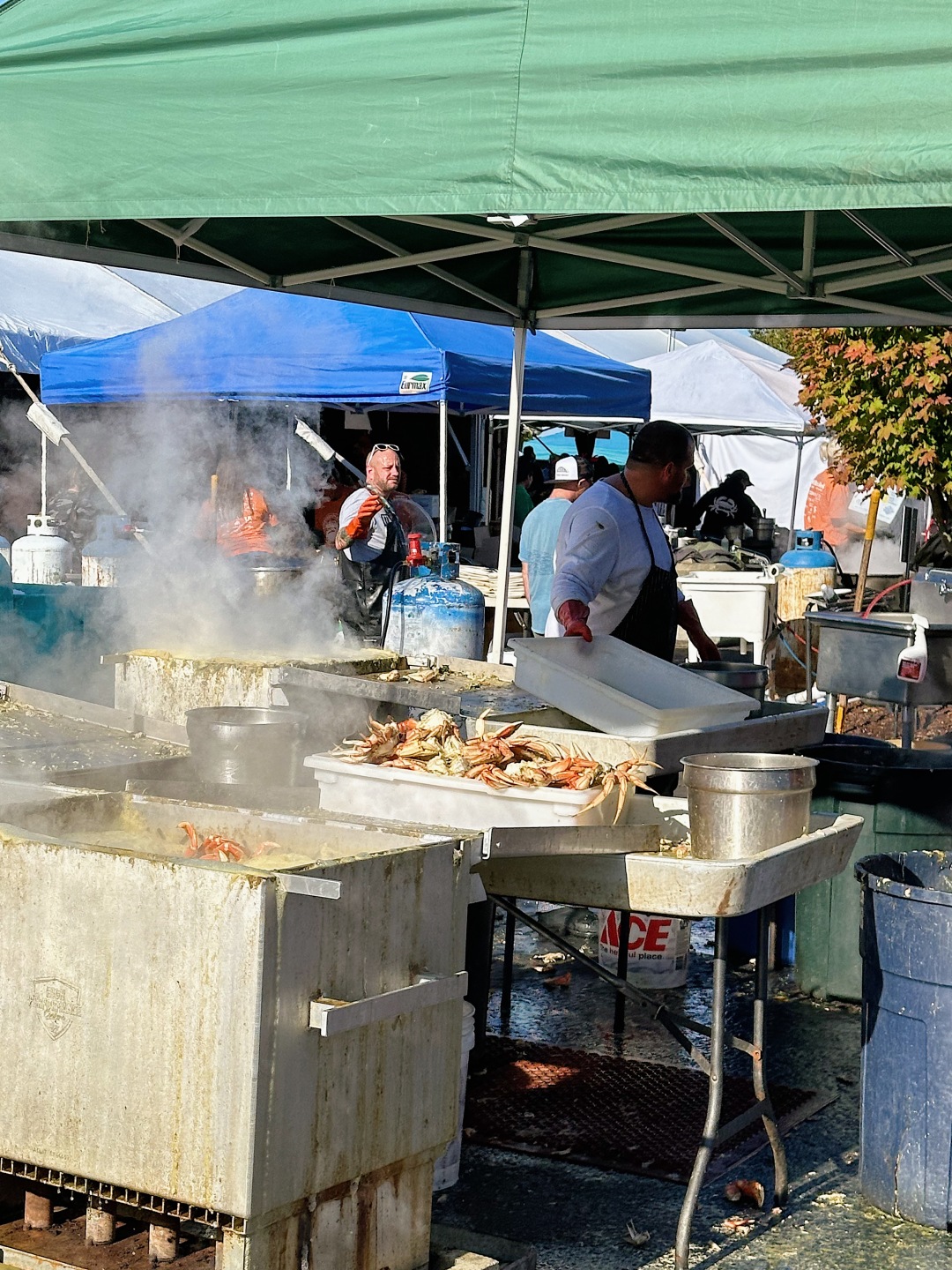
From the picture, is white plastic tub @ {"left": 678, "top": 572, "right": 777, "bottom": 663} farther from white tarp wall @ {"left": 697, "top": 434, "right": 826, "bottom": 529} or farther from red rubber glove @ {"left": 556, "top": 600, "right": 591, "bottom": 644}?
white tarp wall @ {"left": 697, "top": 434, "right": 826, "bottom": 529}

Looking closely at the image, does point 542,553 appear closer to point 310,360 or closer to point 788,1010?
point 310,360

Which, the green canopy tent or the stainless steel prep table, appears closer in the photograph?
the green canopy tent

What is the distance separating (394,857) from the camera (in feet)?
9.31

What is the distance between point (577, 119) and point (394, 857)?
5.63 feet

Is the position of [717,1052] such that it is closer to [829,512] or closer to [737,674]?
[737,674]

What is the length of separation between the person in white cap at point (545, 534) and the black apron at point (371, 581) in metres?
1.65

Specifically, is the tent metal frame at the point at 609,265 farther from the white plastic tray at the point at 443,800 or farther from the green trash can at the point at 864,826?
the white plastic tray at the point at 443,800

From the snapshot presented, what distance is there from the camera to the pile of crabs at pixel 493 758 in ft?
11.9

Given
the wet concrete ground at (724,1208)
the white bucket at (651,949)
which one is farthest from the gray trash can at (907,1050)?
the white bucket at (651,949)

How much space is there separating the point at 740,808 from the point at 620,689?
4.16ft

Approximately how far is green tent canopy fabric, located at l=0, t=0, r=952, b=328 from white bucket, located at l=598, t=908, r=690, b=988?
2847 millimetres

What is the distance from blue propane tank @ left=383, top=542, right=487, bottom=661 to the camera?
21.6 ft

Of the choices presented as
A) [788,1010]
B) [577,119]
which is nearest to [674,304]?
[788,1010]

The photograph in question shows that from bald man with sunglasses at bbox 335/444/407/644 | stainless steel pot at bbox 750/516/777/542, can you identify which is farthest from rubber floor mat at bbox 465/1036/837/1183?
stainless steel pot at bbox 750/516/777/542
